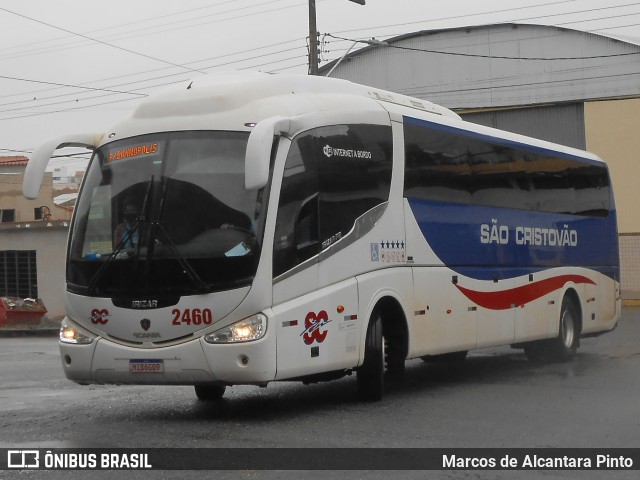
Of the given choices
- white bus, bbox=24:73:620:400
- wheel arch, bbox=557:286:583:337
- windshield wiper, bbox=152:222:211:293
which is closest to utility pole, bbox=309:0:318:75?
wheel arch, bbox=557:286:583:337

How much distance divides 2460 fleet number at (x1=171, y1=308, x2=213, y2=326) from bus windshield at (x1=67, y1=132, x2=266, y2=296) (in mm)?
180

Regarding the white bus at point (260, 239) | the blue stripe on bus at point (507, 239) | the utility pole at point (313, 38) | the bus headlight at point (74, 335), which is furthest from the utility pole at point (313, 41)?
the bus headlight at point (74, 335)

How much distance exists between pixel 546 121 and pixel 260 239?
32.1 metres

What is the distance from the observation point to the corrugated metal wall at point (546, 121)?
1593 inches

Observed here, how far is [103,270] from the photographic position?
37.1 feet

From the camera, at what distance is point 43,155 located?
11.7m

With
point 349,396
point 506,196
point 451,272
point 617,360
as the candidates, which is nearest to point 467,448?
point 349,396

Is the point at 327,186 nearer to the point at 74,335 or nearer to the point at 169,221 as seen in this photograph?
the point at 169,221

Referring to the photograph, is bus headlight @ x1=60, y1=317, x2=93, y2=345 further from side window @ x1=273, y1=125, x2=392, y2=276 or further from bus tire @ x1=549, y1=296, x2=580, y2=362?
bus tire @ x1=549, y1=296, x2=580, y2=362

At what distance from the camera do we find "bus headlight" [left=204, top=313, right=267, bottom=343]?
35.1 feet

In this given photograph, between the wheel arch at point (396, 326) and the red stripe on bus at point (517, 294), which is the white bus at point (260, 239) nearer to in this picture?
the wheel arch at point (396, 326)

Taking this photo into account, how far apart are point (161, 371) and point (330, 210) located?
95.4 inches

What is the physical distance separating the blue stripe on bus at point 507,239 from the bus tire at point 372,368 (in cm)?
180

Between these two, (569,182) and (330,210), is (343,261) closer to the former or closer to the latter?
(330,210)
